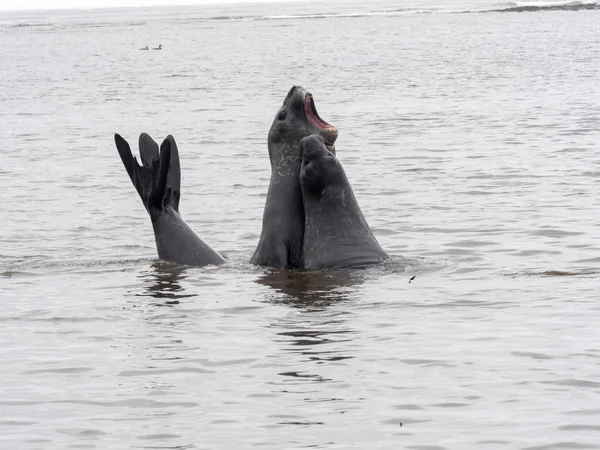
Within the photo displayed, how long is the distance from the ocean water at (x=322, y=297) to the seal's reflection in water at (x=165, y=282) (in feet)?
0.11

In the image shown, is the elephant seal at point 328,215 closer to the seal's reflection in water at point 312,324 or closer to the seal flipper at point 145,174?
the seal's reflection in water at point 312,324

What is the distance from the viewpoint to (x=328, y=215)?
9047 millimetres

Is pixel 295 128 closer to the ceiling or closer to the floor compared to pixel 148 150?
closer to the ceiling

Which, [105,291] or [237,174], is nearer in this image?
[105,291]

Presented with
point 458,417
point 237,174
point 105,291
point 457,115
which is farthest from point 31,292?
point 457,115

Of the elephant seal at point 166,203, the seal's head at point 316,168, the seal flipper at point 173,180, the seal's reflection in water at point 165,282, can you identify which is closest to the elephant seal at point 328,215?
the seal's head at point 316,168

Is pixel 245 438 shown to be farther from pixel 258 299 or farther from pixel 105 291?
pixel 105 291

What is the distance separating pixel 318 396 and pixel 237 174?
35.0 feet

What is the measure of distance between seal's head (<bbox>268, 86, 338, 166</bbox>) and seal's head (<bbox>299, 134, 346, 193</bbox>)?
0.26 metres

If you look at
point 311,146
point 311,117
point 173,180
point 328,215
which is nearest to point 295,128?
point 311,117

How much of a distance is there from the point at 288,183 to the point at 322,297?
1.20m

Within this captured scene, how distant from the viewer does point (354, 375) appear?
6.30 m

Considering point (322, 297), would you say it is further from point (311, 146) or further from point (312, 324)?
point (311, 146)

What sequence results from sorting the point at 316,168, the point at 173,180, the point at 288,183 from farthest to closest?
the point at 173,180, the point at 288,183, the point at 316,168
